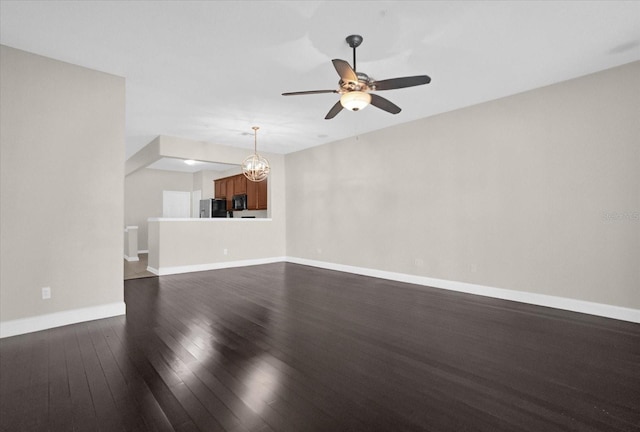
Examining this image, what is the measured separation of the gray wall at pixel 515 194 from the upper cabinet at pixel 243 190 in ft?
9.36

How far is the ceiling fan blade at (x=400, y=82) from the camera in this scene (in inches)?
97.2

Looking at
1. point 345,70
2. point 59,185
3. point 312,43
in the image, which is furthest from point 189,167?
point 345,70

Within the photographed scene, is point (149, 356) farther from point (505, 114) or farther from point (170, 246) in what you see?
point (505, 114)

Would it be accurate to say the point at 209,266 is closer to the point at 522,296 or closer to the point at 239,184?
the point at 239,184

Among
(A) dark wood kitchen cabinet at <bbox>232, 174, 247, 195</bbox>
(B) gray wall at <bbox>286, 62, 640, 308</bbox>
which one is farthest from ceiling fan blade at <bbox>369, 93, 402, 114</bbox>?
(A) dark wood kitchen cabinet at <bbox>232, 174, 247, 195</bbox>

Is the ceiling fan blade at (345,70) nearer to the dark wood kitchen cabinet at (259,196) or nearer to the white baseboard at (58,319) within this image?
the white baseboard at (58,319)

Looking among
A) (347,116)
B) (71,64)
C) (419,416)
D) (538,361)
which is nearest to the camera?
(419,416)

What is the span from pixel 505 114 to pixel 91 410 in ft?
16.8

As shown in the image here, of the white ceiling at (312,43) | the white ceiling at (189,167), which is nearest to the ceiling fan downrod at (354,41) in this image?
the white ceiling at (312,43)

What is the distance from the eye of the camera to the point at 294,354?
2434 mm

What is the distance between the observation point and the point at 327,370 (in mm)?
2180

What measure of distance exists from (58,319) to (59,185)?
1.37 meters

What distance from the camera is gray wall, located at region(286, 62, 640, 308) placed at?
3.26 m

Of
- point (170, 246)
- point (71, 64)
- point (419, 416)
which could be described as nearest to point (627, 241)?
point (419, 416)
